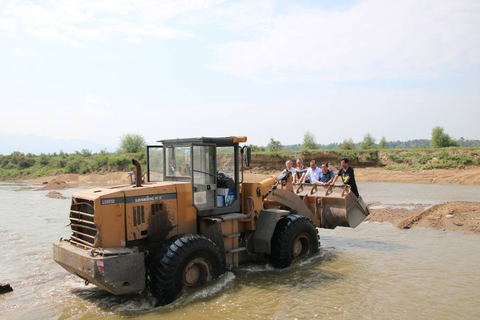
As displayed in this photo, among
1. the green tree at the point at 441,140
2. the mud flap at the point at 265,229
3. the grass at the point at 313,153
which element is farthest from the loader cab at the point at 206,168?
the green tree at the point at 441,140

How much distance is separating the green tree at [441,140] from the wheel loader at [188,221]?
44.4 meters

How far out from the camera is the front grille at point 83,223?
604 centimetres

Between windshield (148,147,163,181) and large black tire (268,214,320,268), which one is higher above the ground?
windshield (148,147,163,181)

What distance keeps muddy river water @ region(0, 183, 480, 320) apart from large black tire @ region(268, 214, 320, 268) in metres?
0.20

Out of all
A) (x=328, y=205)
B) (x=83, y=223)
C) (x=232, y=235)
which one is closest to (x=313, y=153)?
(x=328, y=205)

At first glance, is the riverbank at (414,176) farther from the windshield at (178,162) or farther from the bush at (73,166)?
the windshield at (178,162)

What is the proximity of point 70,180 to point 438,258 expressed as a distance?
35.4 meters

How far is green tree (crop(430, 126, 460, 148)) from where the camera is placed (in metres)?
48.1

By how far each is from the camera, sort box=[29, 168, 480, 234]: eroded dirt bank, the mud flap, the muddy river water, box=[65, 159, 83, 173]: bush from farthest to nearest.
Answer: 1. box=[65, 159, 83, 173]: bush
2. box=[29, 168, 480, 234]: eroded dirt bank
3. the mud flap
4. the muddy river water

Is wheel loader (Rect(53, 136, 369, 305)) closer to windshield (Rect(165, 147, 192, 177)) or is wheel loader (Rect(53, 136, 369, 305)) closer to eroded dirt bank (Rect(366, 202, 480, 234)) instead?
windshield (Rect(165, 147, 192, 177))

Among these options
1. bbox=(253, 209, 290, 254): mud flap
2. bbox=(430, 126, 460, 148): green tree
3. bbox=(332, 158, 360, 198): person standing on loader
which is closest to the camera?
bbox=(253, 209, 290, 254): mud flap

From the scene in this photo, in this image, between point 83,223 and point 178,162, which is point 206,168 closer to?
point 178,162

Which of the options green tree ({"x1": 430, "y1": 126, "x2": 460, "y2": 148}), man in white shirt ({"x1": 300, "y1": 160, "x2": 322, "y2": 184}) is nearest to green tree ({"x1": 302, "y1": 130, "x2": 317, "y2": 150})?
green tree ({"x1": 430, "y1": 126, "x2": 460, "y2": 148})

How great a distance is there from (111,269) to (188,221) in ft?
5.34
